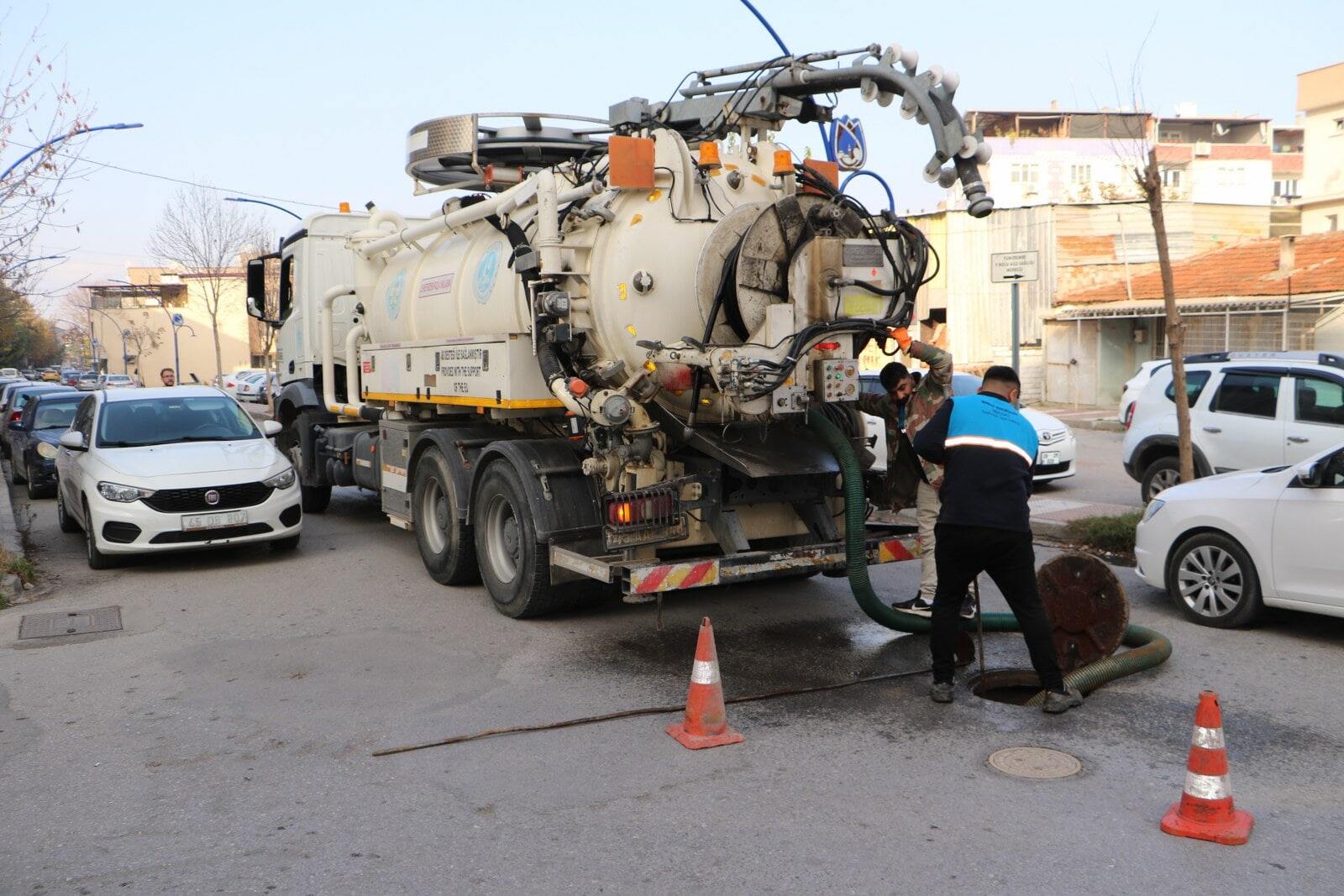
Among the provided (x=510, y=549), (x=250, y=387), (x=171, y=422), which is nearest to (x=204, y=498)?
(x=171, y=422)

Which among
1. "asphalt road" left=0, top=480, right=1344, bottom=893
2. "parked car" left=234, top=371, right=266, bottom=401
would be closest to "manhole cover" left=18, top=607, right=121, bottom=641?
"asphalt road" left=0, top=480, right=1344, bottom=893

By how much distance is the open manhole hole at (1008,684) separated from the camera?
21.1ft

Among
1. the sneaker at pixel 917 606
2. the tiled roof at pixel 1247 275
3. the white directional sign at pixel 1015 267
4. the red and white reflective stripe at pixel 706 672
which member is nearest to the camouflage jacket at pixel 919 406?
the sneaker at pixel 917 606

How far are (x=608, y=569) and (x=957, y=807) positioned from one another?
2.86 m

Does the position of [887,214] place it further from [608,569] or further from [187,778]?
[187,778]

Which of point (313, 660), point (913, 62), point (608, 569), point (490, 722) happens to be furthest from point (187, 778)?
point (913, 62)

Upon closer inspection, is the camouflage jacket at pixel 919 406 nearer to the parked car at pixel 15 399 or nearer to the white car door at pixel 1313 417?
the white car door at pixel 1313 417

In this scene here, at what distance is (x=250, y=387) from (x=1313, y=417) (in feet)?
139

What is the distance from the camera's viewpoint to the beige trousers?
756 cm

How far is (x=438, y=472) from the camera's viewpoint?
939 cm

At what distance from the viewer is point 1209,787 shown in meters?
4.39

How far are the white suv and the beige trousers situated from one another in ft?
17.2

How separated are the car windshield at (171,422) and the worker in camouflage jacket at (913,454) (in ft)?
22.0

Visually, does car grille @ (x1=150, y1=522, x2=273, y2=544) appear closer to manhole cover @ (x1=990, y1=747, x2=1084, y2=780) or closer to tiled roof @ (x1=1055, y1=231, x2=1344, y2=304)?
manhole cover @ (x1=990, y1=747, x2=1084, y2=780)
